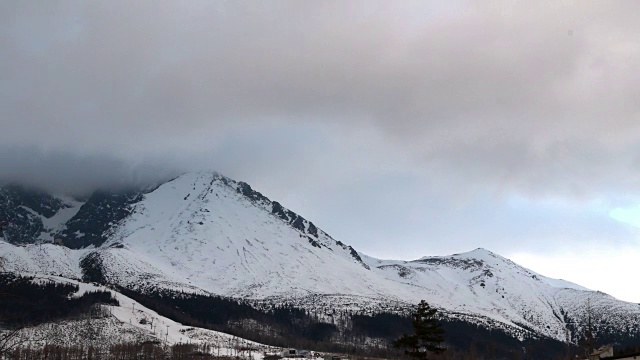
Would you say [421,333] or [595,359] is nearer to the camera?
[421,333]

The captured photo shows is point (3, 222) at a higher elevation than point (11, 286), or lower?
higher

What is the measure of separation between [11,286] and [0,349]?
2184 millimetres

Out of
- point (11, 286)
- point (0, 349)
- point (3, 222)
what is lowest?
point (0, 349)

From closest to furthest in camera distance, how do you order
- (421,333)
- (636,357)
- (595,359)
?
1. (421,333)
2. (636,357)
3. (595,359)

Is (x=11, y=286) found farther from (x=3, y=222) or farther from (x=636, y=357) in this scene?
(x=636, y=357)

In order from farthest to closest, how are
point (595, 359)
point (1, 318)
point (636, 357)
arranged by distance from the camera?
1. point (595, 359)
2. point (636, 357)
3. point (1, 318)

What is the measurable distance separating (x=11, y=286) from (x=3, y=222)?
8.46 feet

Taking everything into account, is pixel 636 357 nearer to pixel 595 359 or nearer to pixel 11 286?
pixel 595 359

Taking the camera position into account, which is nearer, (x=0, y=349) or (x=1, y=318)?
(x=0, y=349)

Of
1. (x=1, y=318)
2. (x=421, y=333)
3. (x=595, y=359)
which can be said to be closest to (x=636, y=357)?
(x=595, y=359)

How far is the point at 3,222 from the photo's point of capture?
81.5 ft

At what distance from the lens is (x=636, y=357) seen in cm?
8400

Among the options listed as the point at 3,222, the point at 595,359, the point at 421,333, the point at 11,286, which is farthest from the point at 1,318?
the point at 595,359


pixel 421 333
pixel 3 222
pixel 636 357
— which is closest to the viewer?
pixel 3 222
